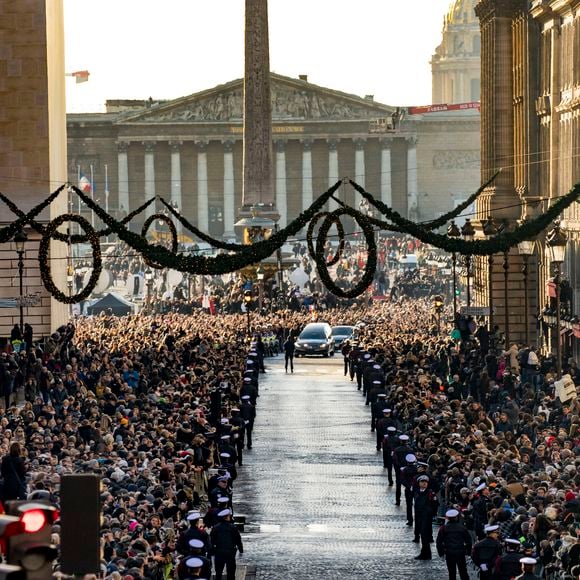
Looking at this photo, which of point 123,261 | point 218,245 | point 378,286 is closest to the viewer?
point 218,245

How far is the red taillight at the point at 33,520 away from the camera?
9.69 meters

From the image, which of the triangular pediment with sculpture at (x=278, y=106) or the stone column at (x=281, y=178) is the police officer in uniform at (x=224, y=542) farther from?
the stone column at (x=281, y=178)

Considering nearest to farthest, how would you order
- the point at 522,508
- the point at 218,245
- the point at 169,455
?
the point at 522,508
the point at 169,455
the point at 218,245

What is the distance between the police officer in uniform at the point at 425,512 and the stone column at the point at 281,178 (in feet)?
446

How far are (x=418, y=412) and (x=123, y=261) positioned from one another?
2985 inches

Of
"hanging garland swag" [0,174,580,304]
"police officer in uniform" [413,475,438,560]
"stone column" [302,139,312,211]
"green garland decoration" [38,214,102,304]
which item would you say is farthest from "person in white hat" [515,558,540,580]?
"stone column" [302,139,312,211]

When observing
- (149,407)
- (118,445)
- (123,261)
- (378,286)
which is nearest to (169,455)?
(118,445)

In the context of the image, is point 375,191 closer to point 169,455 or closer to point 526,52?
point 526,52

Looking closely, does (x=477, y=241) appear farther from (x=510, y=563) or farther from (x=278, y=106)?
(x=278, y=106)

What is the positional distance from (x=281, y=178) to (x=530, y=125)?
108040mm

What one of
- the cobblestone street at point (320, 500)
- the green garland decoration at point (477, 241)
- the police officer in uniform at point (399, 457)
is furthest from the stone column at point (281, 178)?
the police officer in uniform at point (399, 457)

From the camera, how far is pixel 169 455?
1057 inches

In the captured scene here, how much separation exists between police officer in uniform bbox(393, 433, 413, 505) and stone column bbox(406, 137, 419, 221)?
133328mm

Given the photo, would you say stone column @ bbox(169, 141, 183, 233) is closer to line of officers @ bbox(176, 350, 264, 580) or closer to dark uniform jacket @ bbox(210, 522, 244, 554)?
line of officers @ bbox(176, 350, 264, 580)
